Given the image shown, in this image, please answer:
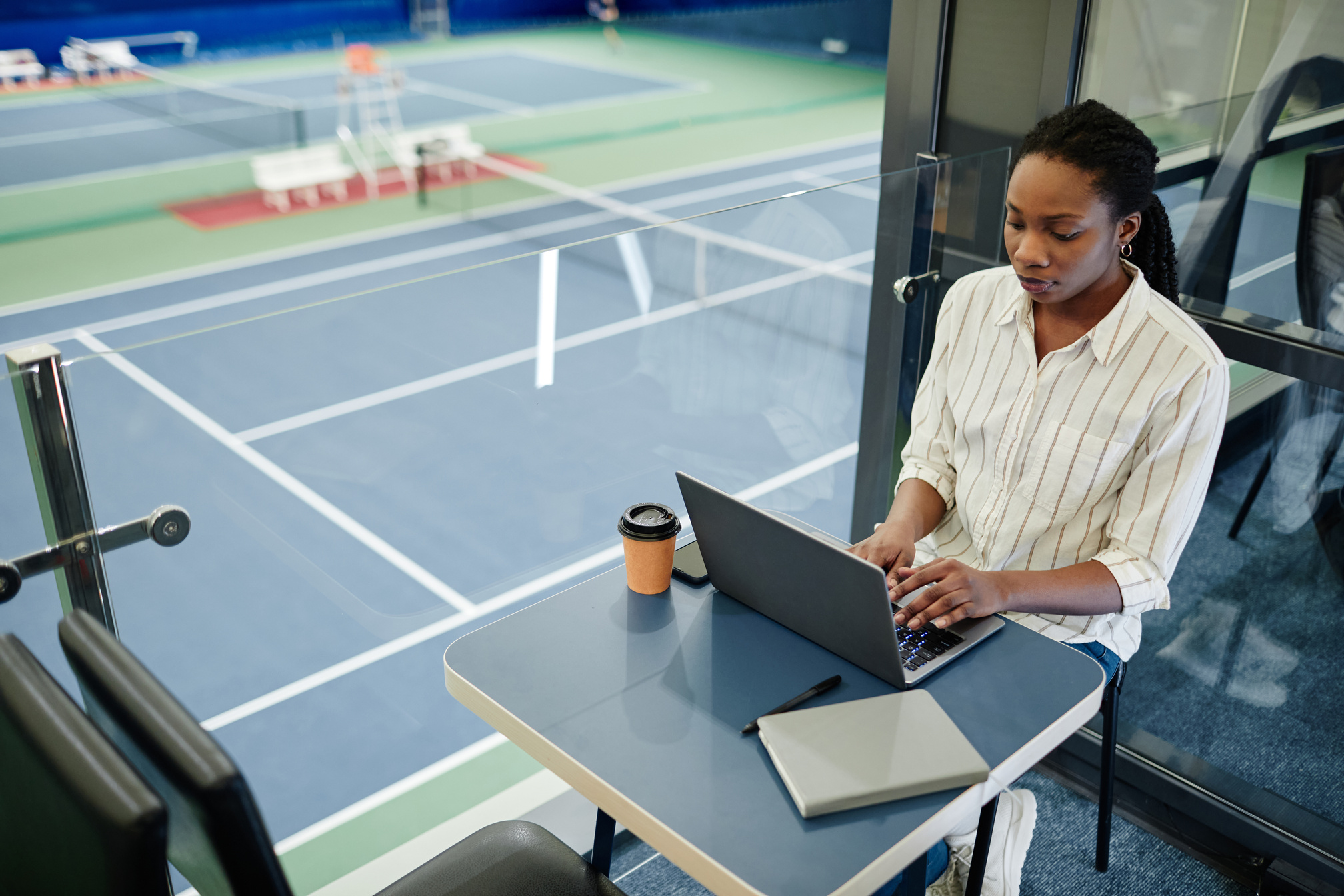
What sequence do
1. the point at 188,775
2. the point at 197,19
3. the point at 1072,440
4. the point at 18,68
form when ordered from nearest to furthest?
1. the point at 188,775
2. the point at 1072,440
3. the point at 18,68
4. the point at 197,19

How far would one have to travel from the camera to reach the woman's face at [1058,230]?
1.95m

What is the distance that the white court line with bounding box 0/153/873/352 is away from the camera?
25.2 feet

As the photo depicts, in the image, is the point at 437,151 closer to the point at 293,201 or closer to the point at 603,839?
the point at 293,201

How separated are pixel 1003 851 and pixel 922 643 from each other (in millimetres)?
826

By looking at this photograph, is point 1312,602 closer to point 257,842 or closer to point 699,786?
point 699,786

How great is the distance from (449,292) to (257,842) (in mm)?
1455

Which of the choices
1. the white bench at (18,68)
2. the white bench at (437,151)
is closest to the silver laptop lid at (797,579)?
the white bench at (437,151)

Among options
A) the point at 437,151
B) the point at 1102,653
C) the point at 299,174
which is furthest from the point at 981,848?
the point at 299,174

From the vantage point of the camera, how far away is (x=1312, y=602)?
267 centimetres

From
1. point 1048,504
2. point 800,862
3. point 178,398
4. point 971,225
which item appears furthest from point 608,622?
point 971,225

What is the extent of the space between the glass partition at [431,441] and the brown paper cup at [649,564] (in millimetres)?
529

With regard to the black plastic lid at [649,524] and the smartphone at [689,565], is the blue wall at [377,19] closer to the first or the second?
the smartphone at [689,565]

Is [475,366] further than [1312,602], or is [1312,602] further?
[1312,602]

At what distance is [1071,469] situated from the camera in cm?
210
